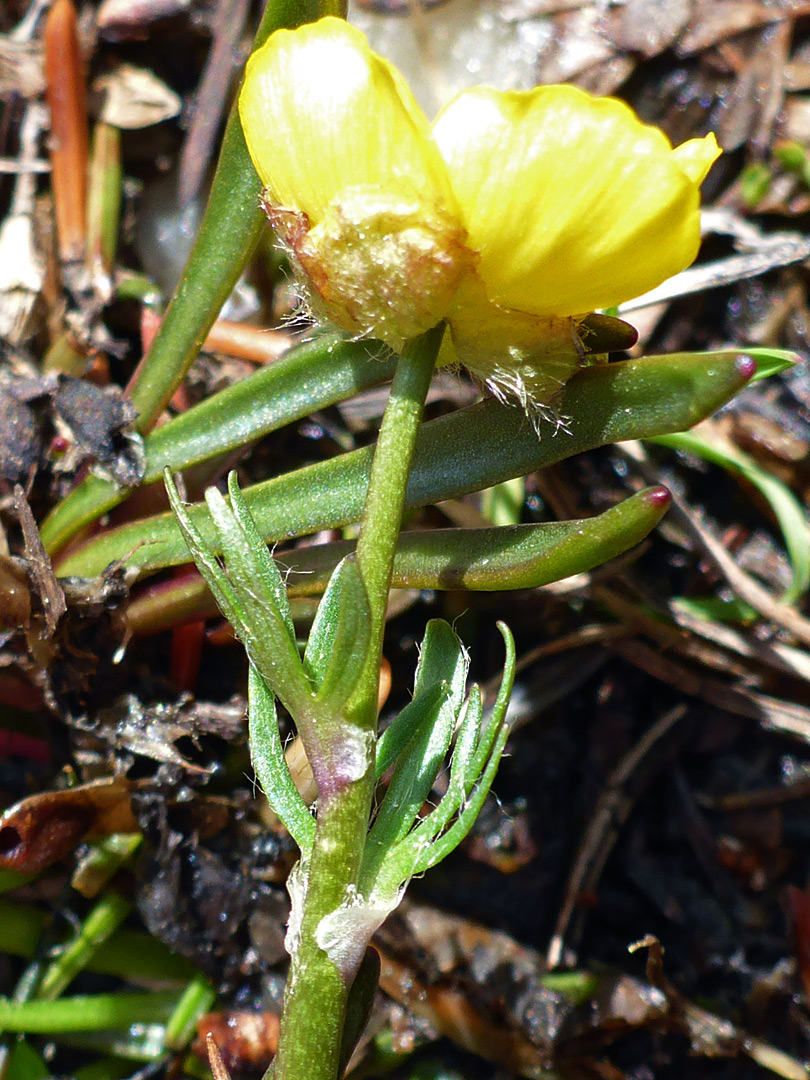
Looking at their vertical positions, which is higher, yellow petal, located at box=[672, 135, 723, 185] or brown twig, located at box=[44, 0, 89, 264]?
yellow petal, located at box=[672, 135, 723, 185]

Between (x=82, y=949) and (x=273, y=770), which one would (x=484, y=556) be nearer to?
(x=273, y=770)

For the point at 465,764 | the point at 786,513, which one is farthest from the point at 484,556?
the point at 786,513

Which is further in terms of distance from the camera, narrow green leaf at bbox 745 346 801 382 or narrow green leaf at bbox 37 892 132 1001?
narrow green leaf at bbox 37 892 132 1001

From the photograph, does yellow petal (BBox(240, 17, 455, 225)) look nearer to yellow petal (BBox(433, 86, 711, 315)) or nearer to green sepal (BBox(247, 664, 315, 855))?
yellow petal (BBox(433, 86, 711, 315))

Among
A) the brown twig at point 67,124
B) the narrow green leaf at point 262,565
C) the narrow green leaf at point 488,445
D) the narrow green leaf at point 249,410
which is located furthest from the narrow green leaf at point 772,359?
the brown twig at point 67,124

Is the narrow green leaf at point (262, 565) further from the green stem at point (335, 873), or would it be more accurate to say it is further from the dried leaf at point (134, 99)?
the dried leaf at point (134, 99)

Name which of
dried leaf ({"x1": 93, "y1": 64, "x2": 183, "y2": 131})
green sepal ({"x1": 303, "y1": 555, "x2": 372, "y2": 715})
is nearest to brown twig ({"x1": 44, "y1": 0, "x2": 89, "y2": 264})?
dried leaf ({"x1": 93, "y1": 64, "x2": 183, "y2": 131})

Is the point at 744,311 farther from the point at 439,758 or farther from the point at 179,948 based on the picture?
the point at 179,948
